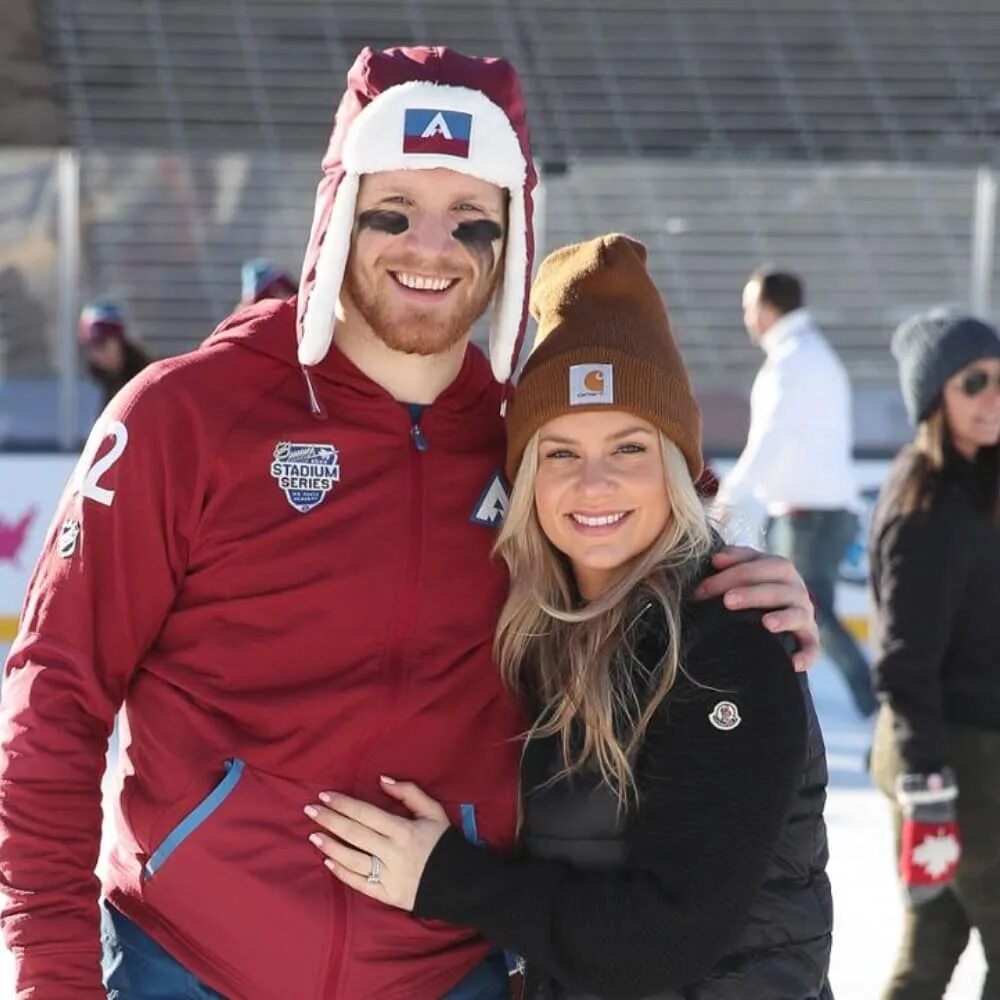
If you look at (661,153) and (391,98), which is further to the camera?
(661,153)

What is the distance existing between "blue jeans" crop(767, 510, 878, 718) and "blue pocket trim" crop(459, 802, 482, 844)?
18.5 feet

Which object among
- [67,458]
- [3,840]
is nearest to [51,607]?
[3,840]

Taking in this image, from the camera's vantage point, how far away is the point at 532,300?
2.57 metres

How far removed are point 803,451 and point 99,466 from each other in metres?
5.85

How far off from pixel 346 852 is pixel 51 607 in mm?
429

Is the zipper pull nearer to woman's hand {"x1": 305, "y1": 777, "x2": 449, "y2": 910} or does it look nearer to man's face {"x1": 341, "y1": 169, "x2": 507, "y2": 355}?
man's face {"x1": 341, "y1": 169, "x2": 507, "y2": 355}

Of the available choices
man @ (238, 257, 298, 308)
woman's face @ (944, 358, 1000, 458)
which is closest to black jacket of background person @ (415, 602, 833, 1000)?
woman's face @ (944, 358, 1000, 458)

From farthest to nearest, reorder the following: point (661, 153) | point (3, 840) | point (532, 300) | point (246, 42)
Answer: point (246, 42)
point (661, 153)
point (532, 300)
point (3, 840)

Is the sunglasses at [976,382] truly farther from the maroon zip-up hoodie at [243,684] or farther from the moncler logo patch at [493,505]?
the maroon zip-up hoodie at [243,684]

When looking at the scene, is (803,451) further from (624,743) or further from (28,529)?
(624,743)

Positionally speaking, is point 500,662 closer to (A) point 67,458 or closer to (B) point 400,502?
(B) point 400,502

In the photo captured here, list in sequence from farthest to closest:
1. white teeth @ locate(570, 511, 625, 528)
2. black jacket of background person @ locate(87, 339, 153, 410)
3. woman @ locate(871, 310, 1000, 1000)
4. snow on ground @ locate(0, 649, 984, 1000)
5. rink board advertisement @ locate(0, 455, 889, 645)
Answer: rink board advertisement @ locate(0, 455, 889, 645), black jacket of background person @ locate(87, 339, 153, 410), snow on ground @ locate(0, 649, 984, 1000), woman @ locate(871, 310, 1000, 1000), white teeth @ locate(570, 511, 625, 528)

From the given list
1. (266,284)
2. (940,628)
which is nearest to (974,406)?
(940,628)

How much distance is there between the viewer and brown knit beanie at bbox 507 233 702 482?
237cm
